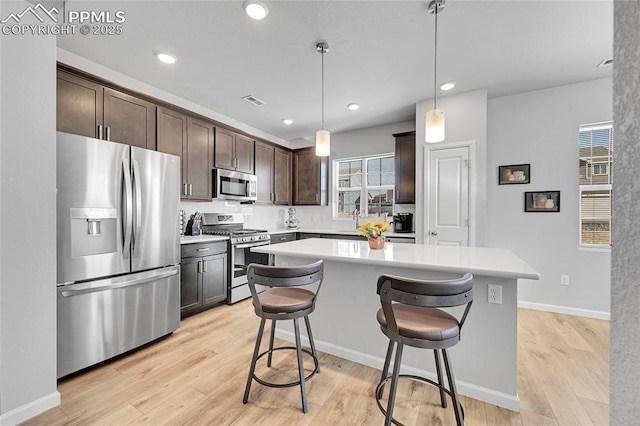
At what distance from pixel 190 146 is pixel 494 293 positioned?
3.59 meters

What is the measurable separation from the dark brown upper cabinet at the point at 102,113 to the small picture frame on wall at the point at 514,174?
14.2ft

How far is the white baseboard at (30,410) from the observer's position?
1600 millimetres

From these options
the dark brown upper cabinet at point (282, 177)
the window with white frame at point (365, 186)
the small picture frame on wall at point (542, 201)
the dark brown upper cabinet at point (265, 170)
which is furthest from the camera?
the dark brown upper cabinet at point (282, 177)

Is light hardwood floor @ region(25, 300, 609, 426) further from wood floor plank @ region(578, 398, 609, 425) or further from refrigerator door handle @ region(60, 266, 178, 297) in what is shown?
refrigerator door handle @ region(60, 266, 178, 297)

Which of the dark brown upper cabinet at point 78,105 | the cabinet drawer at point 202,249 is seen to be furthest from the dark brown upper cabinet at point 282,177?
the dark brown upper cabinet at point 78,105

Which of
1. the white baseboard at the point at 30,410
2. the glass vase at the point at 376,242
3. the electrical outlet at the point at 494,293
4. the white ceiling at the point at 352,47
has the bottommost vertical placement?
the white baseboard at the point at 30,410

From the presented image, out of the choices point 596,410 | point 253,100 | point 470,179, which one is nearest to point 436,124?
point 470,179

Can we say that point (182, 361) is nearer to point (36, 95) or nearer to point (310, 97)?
point (36, 95)

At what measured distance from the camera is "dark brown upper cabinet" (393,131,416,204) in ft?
13.5

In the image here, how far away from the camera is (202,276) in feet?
10.9

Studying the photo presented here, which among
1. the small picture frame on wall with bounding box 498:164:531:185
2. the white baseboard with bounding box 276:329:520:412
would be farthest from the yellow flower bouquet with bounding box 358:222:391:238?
the small picture frame on wall with bounding box 498:164:531:185

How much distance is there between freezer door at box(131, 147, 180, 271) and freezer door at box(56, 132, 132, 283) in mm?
97

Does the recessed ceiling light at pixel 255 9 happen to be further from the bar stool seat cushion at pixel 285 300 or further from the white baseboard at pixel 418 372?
the white baseboard at pixel 418 372

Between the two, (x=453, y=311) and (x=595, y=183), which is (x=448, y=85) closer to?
(x=595, y=183)
